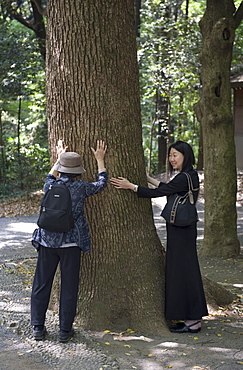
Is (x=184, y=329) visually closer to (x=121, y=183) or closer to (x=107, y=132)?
(x=121, y=183)

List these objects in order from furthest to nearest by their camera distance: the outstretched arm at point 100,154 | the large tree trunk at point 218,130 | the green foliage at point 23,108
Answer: the green foliage at point 23,108 < the large tree trunk at point 218,130 < the outstretched arm at point 100,154

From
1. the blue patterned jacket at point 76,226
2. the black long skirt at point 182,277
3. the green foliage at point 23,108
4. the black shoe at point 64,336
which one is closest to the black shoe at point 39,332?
the black shoe at point 64,336

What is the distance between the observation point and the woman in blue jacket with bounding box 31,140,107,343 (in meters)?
5.19

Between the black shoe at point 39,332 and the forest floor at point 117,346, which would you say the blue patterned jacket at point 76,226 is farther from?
the forest floor at point 117,346

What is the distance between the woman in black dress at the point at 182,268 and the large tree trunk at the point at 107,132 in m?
0.20

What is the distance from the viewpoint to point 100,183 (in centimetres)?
533

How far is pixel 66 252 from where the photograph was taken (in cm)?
520

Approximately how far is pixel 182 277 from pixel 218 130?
5114mm

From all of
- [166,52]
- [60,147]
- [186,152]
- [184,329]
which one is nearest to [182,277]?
[184,329]

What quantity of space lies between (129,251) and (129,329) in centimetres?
80

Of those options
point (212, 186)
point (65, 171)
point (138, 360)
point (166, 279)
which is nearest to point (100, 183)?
point (65, 171)

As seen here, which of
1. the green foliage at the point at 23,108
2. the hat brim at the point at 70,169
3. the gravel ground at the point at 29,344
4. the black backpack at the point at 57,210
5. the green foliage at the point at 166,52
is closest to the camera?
the gravel ground at the point at 29,344

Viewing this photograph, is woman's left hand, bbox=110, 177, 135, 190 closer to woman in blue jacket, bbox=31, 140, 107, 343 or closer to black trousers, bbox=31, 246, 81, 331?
woman in blue jacket, bbox=31, 140, 107, 343

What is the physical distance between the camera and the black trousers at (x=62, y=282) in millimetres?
5199
